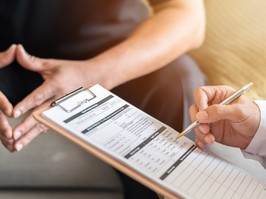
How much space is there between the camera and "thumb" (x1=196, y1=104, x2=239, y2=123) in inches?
20.1

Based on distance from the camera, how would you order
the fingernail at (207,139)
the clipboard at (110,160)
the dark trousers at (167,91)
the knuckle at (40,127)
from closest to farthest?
the clipboard at (110,160) < the fingernail at (207,139) < the knuckle at (40,127) < the dark trousers at (167,91)

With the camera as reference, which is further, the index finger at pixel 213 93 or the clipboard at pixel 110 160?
the index finger at pixel 213 93

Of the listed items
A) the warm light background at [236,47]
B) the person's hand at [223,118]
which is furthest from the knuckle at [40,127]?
the warm light background at [236,47]

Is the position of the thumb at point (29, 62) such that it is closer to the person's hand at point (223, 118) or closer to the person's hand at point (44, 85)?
the person's hand at point (44, 85)

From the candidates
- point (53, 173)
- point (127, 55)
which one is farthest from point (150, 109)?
point (53, 173)

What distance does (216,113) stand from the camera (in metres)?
0.51

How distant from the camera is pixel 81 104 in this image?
0.48 meters

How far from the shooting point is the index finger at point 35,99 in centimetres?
61

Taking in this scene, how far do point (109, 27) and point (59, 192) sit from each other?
35cm

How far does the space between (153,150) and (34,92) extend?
26cm

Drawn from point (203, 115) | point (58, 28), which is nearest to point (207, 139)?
point (203, 115)

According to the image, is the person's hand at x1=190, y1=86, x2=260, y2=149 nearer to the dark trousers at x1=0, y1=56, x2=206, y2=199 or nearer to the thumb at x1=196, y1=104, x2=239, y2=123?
the thumb at x1=196, y1=104, x2=239, y2=123

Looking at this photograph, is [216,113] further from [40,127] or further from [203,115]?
[40,127]

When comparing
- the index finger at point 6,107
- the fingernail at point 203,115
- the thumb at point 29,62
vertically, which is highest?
the fingernail at point 203,115
